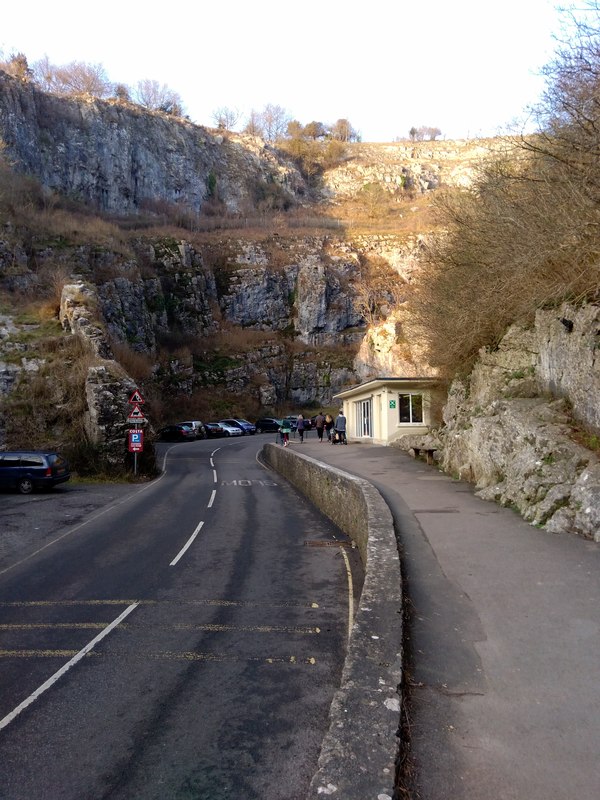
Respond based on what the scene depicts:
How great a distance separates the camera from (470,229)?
15.8m

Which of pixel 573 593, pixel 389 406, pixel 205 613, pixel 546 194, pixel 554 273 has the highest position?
pixel 546 194

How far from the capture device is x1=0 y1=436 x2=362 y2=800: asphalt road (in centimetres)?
399

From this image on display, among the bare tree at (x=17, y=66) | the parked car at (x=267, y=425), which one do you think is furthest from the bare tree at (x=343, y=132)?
the parked car at (x=267, y=425)

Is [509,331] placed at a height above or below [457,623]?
above

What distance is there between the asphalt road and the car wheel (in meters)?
7.62

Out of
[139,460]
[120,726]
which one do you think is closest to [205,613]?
[120,726]

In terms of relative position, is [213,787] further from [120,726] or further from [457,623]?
[457,623]

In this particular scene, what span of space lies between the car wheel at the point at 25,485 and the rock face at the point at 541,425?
14330 mm

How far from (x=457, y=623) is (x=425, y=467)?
12.9 metres

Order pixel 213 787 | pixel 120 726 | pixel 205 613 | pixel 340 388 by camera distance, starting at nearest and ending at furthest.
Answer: pixel 213 787 → pixel 120 726 → pixel 205 613 → pixel 340 388

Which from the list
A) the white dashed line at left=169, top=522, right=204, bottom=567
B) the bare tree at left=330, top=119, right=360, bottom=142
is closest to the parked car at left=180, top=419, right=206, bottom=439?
the white dashed line at left=169, top=522, right=204, bottom=567

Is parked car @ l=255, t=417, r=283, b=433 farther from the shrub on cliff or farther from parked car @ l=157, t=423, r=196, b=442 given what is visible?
the shrub on cliff

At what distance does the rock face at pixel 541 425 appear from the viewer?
29.6ft

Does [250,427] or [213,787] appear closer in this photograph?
[213,787]
